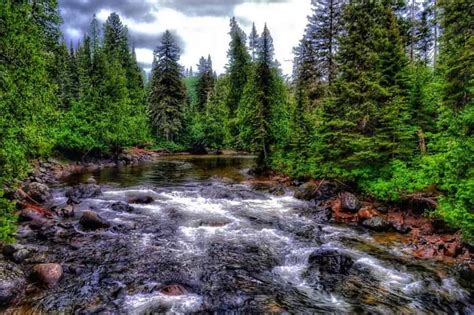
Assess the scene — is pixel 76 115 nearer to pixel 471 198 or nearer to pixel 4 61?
pixel 4 61

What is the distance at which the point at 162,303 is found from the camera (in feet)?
27.2

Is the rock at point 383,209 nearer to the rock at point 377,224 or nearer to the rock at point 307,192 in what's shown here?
the rock at point 377,224

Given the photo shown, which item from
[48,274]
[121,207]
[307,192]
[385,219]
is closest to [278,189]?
[307,192]

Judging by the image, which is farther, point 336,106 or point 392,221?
point 336,106

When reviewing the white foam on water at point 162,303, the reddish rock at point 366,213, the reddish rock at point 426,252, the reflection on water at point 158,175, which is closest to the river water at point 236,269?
the white foam on water at point 162,303

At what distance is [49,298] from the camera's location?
27.3ft

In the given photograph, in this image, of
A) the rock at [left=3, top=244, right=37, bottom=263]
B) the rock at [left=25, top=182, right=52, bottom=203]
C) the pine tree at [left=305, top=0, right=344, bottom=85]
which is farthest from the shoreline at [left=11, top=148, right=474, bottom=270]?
the pine tree at [left=305, top=0, right=344, bottom=85]

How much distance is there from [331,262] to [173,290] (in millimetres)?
5176

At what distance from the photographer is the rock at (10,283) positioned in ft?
26.2

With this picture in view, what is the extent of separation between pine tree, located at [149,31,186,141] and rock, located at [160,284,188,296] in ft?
151

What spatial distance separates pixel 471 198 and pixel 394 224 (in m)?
4.22

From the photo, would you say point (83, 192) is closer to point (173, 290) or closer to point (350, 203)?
point (173, 290)

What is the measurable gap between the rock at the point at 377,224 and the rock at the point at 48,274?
1235 cm

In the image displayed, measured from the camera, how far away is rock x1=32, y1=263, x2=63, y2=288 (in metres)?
8.98
